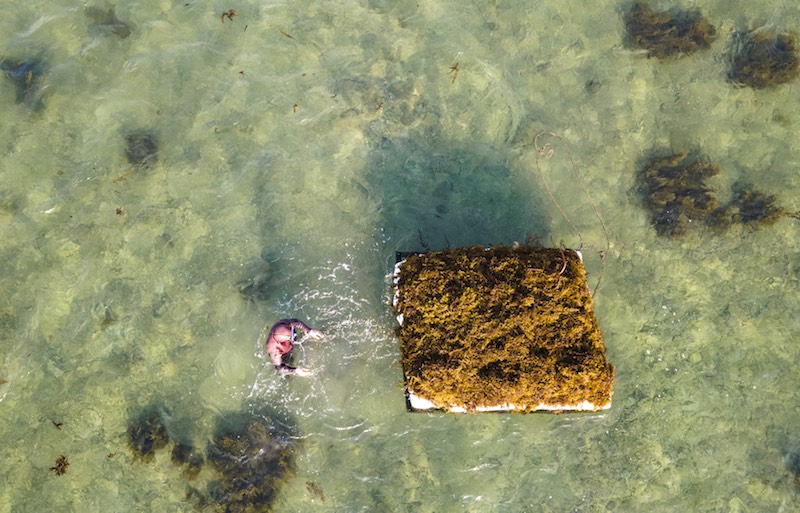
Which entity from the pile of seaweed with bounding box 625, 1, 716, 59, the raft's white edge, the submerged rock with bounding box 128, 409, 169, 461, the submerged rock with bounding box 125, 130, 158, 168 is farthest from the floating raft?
the submerged rock with bounding box 125, 130, 158, 168

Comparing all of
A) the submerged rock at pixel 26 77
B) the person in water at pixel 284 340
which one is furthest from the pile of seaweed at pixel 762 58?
the submerged rock at pixel 26 77

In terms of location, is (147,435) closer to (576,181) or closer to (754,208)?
(576,181)

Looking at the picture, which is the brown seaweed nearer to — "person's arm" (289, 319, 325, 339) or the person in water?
the person in water

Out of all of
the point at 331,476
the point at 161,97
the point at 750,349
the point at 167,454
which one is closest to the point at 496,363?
the point at 331,476

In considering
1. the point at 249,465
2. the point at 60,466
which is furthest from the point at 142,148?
the point at 249,465

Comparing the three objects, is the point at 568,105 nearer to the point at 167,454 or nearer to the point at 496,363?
the point at 496,363

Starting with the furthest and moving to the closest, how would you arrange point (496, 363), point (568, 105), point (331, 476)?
point (568, 105) → point (331, 476) → point (496, 363)
